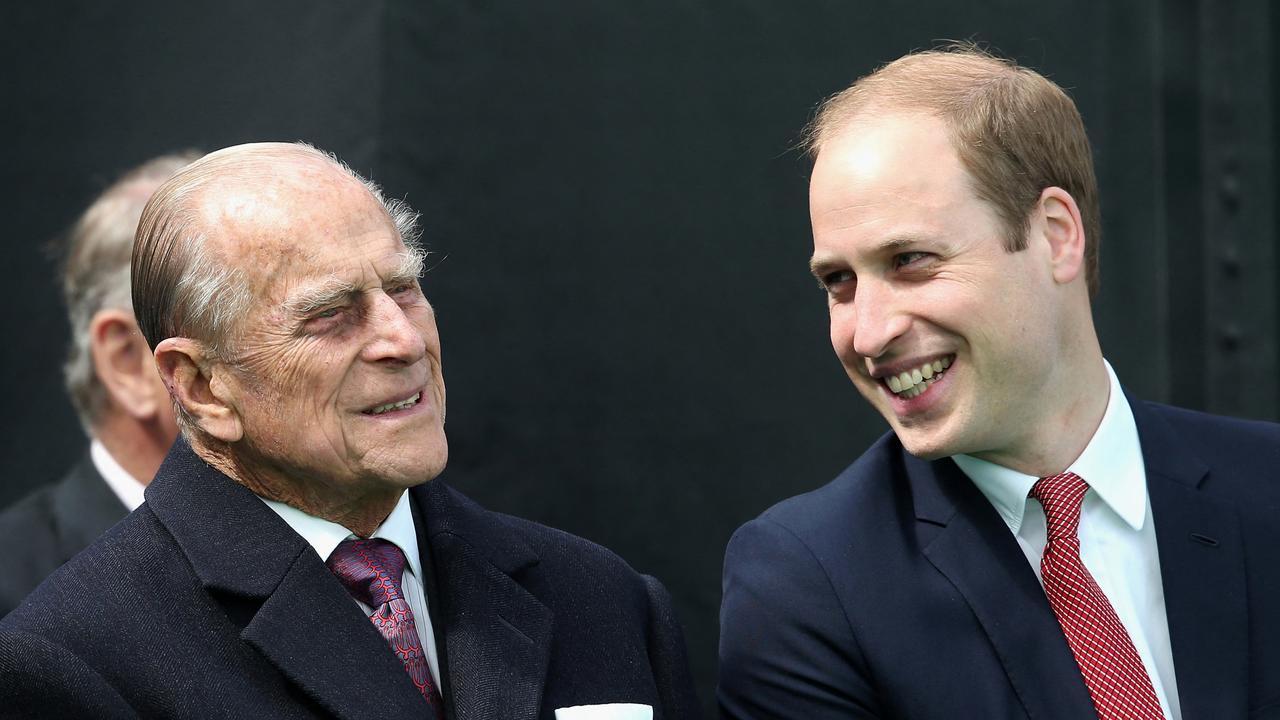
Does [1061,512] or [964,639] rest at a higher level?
[1061,512]

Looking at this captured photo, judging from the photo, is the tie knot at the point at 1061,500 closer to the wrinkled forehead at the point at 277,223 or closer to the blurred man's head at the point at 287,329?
the blurred man's head at the point at 287,329

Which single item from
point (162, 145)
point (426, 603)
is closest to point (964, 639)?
point (426, 603)

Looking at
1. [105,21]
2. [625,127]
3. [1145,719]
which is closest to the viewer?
[1145,719]

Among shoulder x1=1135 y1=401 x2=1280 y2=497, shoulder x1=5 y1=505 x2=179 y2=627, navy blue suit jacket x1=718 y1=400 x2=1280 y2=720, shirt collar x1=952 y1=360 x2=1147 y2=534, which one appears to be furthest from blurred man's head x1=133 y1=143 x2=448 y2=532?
shoulder x1=1135 y1=401 x2=1280 y2=497

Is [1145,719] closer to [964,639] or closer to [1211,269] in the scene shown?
[964,639]

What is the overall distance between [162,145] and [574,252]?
3.06 ft

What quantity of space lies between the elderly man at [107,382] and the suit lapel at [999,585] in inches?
69.0

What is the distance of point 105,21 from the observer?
11.3ft

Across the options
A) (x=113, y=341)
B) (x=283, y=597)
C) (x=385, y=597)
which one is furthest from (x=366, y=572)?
(x=113, y=341)

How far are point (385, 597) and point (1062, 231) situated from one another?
1211 millimetres

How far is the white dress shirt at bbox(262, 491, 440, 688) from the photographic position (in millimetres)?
2359

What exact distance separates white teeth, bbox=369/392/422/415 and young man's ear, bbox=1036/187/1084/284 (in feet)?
3.33

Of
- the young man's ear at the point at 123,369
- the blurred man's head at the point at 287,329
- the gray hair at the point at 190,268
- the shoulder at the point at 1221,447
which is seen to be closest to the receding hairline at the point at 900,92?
the shoulder at the point at 1221,447

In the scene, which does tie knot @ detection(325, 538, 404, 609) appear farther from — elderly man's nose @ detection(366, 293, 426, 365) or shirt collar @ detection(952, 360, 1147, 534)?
shirt collar @ detection(952, 360, 1147, 534)
